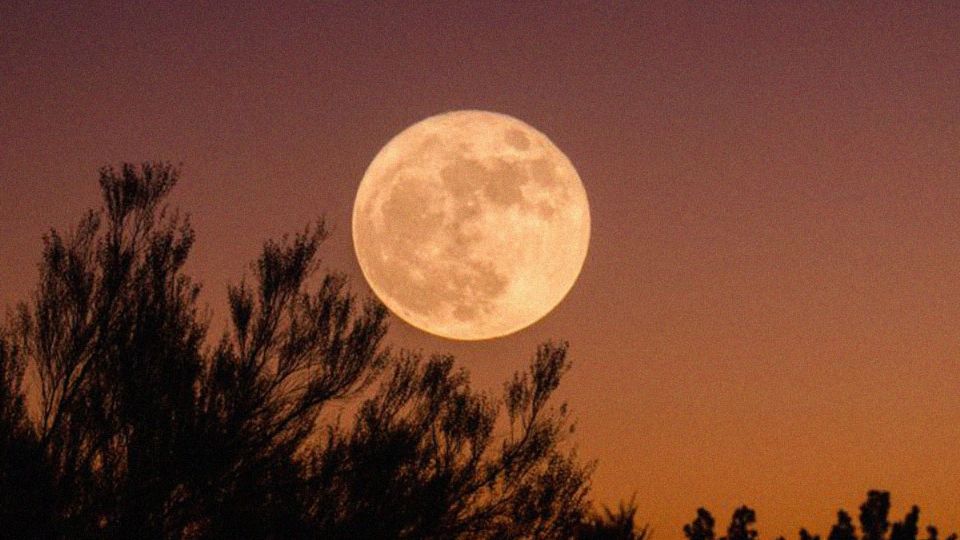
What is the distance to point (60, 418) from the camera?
15.9m

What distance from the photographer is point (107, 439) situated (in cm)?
1583

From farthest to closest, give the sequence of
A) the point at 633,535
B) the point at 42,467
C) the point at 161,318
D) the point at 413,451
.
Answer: the point at 413,451, the point at 161,318, the point at 42,467, the point at 633,535

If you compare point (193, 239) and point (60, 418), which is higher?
point (193, 239)

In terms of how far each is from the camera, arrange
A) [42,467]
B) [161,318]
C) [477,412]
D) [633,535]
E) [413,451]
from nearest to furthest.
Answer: [633,535] < [42,467] < [161,318] < [413,451] < [477,412]

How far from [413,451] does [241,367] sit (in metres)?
2.96

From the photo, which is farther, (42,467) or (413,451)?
(413,451)


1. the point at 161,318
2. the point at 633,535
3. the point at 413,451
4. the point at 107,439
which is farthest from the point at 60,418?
the point at 633,535

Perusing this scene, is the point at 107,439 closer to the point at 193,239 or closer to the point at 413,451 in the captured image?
the point at 193,239

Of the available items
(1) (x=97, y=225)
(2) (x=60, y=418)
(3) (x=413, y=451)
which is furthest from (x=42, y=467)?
(3) (x=413, y=451)

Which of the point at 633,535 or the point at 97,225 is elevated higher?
the point at 97,225

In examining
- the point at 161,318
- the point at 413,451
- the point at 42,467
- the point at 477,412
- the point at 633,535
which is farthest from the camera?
the point at 477,412

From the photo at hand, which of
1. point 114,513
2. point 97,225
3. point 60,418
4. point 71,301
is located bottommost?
point 114,513

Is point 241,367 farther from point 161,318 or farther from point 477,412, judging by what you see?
point 477,412

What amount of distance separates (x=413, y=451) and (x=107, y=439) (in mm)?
4494
